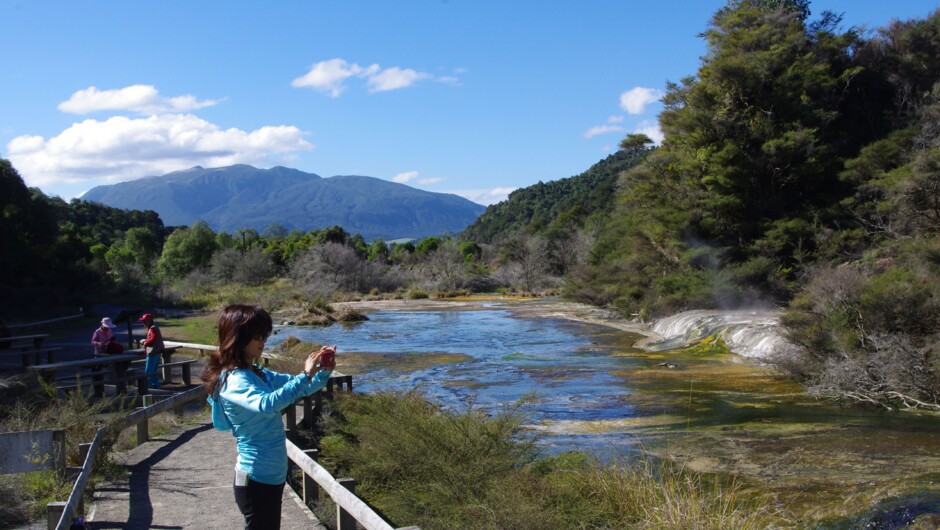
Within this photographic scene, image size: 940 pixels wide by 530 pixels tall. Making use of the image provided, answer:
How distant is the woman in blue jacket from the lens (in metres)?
4.05

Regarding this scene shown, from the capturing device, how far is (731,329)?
2539 centimetres

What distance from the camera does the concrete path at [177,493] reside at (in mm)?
6641

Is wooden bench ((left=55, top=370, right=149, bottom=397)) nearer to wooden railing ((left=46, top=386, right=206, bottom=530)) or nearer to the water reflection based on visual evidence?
wooden railing ((left=46, top=386, right=206, bottom=530))

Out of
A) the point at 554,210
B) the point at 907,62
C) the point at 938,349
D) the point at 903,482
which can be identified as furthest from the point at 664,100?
the point at 554,210

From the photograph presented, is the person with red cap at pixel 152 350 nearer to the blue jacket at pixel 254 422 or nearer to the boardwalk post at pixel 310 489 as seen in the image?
the boardwalk post at pixel 310 489

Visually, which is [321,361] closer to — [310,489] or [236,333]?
[236,333]

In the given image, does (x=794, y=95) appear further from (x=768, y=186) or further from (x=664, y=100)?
(x=664, y=100)

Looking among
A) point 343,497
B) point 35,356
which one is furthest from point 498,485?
point 35,356

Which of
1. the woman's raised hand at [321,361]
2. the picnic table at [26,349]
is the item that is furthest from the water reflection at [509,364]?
the woman's raised hand at [321,361]

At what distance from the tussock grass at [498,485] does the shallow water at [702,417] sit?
1.44 meters

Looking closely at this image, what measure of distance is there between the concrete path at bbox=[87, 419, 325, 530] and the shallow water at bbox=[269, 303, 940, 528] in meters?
3.85

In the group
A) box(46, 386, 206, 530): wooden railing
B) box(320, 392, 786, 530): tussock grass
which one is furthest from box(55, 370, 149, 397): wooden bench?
box(320, 392, 786, 530): tussock grass

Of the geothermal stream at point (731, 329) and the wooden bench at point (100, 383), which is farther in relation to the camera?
the geothermal stream at point (731, 329)

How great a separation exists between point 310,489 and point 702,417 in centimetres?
950
